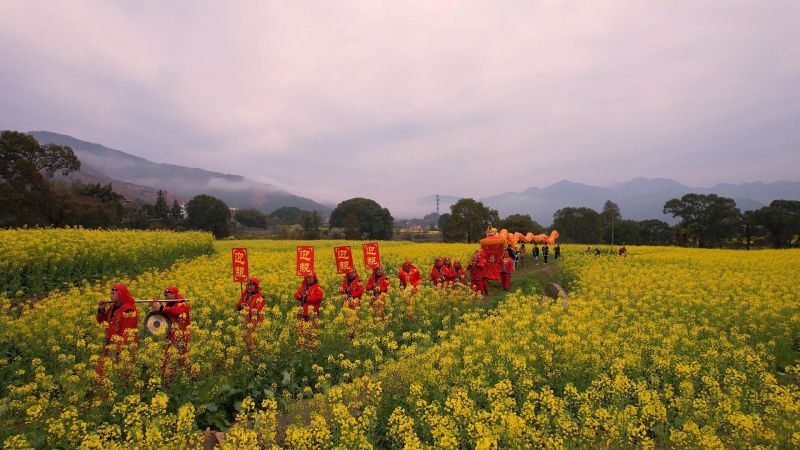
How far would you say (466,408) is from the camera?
519cm

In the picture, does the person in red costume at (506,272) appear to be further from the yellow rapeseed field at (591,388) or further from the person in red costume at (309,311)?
the person in red costume at (309,311)

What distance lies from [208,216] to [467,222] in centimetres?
5217

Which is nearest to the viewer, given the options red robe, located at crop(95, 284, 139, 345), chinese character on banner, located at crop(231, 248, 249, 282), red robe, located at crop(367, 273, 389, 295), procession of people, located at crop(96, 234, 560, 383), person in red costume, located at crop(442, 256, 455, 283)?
procession of people, located at crop(96, 234, 560, 383)

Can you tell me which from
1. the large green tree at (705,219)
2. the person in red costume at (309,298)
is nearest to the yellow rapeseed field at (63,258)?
the person in red costume at (309,298)

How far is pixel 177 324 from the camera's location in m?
8.44

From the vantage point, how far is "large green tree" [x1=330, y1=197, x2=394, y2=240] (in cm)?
10220

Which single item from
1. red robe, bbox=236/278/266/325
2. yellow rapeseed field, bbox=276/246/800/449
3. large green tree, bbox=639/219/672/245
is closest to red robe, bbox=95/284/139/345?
red robe, bbox=236/278/266/325

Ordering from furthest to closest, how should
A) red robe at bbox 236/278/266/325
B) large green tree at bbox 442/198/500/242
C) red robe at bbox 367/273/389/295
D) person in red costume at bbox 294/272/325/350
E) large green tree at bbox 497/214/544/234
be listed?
large green tree at bbox 497/214/544/234, large green tree at bbox 442/198/500/242, red robe at bbox 367/273/389/295, red robe at bbox 236/278/266/325, person in red costume at bbox 294/272/325/350

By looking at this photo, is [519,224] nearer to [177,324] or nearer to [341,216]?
[341,216]

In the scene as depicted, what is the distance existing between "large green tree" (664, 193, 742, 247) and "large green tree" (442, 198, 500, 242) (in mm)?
42970

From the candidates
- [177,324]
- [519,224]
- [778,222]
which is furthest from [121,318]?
[778,222]

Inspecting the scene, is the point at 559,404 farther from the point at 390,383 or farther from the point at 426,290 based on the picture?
the point at 426,290

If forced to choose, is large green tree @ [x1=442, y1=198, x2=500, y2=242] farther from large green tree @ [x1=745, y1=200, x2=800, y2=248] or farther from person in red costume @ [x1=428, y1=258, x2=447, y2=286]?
person in red costume @ [x1=428, y1=258, x2=447, y2=286]

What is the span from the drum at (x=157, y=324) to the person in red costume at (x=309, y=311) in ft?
8.83
